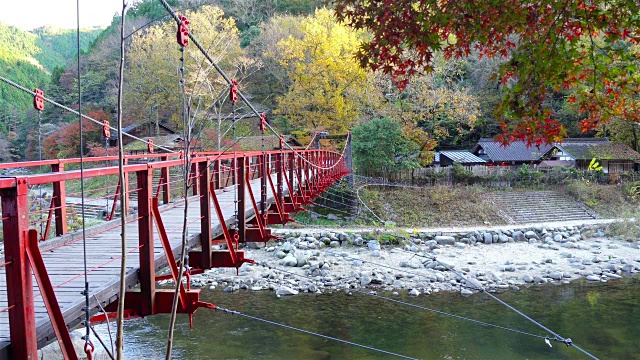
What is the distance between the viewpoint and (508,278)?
11359 mm

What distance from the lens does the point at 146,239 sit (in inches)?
104

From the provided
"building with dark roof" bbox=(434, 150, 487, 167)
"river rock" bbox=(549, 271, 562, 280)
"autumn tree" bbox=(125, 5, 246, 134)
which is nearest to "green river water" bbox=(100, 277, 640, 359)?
"river rock" bbox=(549, 271, 562, 280)

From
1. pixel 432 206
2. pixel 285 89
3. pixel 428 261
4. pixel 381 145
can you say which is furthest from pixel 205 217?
pixel 285 89

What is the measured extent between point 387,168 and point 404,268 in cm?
825

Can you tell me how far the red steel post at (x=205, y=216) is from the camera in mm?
3594

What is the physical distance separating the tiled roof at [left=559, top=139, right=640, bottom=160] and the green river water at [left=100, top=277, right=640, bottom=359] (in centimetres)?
1401

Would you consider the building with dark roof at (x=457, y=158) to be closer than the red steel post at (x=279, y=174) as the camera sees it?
No

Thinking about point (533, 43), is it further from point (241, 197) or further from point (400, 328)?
point (400, 328)

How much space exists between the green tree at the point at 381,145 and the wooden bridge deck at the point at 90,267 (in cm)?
1415

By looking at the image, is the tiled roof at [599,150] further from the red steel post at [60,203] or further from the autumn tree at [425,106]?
the red steel post at [60,203]

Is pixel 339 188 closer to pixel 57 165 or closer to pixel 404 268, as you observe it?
pixel 404 268

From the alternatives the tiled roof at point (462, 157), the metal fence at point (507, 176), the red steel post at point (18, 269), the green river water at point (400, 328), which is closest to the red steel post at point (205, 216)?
the red steel post at point (18, 269)

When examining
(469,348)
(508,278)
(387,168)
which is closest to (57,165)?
(469,348)

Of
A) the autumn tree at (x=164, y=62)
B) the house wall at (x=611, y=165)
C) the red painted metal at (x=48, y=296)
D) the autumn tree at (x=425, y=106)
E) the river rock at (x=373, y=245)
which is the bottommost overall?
the river rock at (x=373, y=245)
